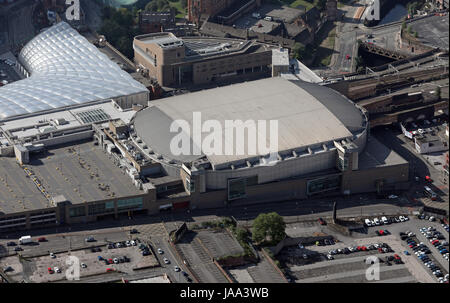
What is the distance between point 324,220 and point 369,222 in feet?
28.5

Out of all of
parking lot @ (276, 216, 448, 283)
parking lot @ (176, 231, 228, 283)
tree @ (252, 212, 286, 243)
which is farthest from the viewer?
tree @ (252, 212, 286, 243)

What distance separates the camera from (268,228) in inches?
7343

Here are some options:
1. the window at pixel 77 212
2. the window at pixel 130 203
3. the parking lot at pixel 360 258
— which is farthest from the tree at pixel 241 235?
the window at pixel 77 212

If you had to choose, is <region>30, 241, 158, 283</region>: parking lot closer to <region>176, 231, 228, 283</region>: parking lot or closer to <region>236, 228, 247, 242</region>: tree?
<region>176, 231, 228, 283</region>: parking lot

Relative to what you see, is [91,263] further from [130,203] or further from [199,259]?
[130,203]

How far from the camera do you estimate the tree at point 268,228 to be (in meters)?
186

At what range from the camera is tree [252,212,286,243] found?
186 m

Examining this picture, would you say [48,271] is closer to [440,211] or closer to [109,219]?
[109,219]

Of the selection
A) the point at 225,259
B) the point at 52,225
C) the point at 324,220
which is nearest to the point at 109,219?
the point at 52,225

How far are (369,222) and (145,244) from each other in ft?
144

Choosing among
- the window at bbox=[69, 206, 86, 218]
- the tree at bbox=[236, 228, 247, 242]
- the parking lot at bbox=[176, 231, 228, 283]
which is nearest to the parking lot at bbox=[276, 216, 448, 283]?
the tree at bbox=[236, 228, 247, 242]

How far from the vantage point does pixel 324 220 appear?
200 meters

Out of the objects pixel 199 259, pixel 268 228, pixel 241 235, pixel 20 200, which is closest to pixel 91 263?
pixel 199 259

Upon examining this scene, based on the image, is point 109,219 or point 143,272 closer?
point 143,272
